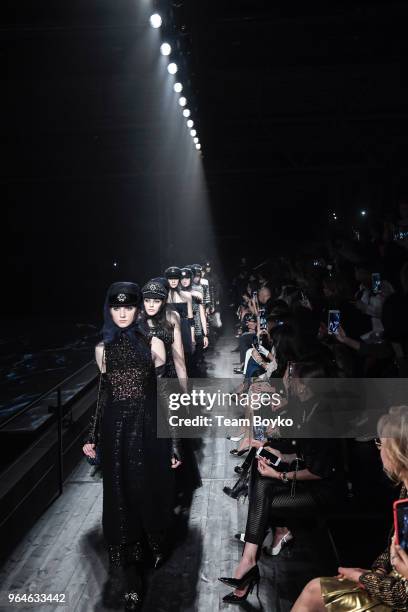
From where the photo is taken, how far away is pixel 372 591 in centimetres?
212

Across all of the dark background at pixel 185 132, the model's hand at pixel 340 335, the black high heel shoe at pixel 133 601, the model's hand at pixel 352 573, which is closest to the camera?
the model's hand at pixel 352 573

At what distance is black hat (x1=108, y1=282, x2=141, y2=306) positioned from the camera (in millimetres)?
3219

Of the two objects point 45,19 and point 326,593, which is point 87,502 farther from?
point 45,19

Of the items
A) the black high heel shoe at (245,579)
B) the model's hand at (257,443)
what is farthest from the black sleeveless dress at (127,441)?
the model's hand at (257,443)

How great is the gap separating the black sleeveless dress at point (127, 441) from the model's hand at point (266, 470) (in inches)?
25.2

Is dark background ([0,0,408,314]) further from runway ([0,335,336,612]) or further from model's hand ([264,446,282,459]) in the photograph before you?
runway ([0,335,336,612])

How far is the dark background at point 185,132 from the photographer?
22.2ft

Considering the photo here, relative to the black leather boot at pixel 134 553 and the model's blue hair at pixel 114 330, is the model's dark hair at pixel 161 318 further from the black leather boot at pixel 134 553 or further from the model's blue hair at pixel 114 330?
the black leather boot at pixel 134 553

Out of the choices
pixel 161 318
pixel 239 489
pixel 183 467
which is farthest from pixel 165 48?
pixel 239 489

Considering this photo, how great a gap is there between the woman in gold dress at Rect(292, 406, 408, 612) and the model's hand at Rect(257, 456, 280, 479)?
35.2 inches

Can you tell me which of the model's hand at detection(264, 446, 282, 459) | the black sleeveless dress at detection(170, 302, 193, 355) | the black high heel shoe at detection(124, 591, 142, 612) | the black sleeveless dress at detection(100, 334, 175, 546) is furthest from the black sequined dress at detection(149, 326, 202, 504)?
the black sleeveless dress at detection(170, 302, 193, 355)

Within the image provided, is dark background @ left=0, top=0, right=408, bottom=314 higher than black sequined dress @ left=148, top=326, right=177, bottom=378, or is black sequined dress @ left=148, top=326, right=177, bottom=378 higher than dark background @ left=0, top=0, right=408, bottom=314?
dark background @ left=0, top=0, right=408, bottom=314

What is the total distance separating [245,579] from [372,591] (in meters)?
1.12

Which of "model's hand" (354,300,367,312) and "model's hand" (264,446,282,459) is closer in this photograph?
"model's hand" (264,446,282,459)
